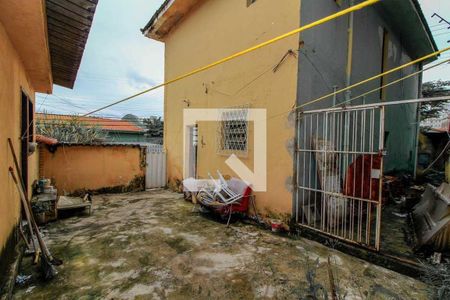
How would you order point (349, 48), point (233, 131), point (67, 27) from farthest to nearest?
1. point (233, 131)
2. point (349, 48)
3. point (67, 27)

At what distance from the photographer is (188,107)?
720 cm

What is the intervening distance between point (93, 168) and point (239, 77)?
545cm

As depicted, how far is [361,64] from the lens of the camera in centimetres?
584

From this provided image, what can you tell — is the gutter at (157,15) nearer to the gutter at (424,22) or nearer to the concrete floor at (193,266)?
the concrete floor at (193,266)

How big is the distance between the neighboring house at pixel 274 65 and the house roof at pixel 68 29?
317 cm

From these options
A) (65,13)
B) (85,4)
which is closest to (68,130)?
(65,13)

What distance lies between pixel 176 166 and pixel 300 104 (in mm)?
5159

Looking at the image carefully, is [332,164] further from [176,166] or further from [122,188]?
[122,188]

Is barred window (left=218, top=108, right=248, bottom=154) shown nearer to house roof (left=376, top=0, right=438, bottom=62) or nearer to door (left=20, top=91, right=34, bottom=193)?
door (left=20, top=91, right=34, bottom=193)

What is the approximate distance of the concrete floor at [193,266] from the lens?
2.39 metres

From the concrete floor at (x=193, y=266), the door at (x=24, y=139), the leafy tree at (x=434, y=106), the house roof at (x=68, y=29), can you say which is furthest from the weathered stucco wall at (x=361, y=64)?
the leafy tree at (x=434, y=106)

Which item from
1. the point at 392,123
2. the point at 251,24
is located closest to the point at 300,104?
the point at 251,24

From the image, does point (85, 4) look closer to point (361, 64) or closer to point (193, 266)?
point (193, 266)

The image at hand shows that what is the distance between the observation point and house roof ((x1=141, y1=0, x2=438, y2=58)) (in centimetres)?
629
